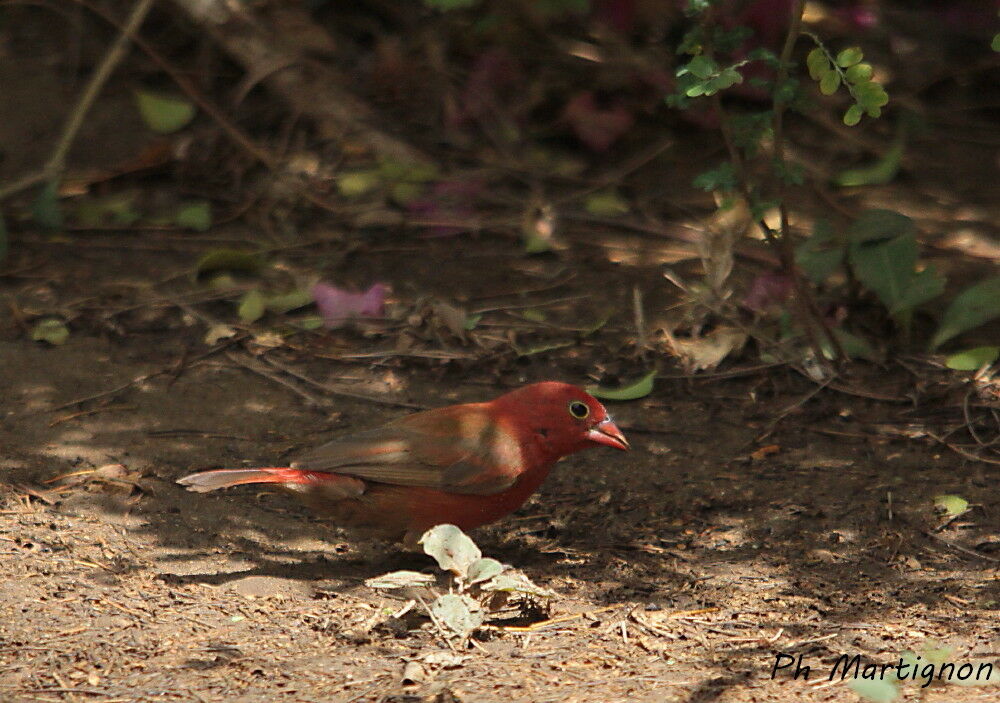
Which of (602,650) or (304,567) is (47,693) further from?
(602,650)

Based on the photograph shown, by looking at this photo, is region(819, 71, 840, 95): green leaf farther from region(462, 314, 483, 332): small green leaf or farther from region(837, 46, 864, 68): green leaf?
region(462, 314, 483, 332): small green leaf

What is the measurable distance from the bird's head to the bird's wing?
0.10m

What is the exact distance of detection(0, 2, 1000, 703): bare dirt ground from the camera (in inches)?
128

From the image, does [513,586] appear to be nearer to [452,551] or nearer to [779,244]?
[452,551]

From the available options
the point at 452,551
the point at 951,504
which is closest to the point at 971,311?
the point at 951,504

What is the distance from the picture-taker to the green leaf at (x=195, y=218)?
21.4 ft

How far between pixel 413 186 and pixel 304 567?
3278mm

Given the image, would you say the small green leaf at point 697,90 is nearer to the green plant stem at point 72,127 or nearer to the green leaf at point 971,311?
the green leaf at point 971,311

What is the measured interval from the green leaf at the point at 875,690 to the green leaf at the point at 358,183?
4.46 meters

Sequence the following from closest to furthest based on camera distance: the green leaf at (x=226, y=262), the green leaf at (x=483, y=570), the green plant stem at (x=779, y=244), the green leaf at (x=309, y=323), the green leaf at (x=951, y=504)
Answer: the green leaf at (x=483, y=570) < the green leaf at (x=951, y=504) < the green plant stem at (x=779, y=244) < the green leaf at (x=309, y=323) < the green leaf at (x=226, y=262)

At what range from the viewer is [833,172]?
681 cm

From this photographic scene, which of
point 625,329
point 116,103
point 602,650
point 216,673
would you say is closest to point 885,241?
point 625,329

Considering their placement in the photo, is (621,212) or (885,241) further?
(621,212)

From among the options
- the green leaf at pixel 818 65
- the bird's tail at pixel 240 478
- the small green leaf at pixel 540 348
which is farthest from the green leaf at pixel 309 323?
the green leaf at pixel 818 65
